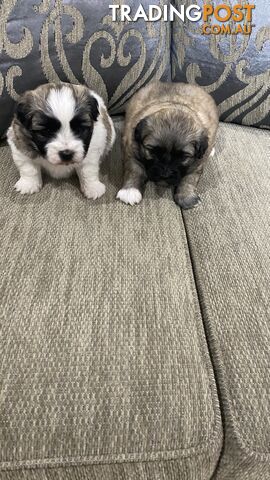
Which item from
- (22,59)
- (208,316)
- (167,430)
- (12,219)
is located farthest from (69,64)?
(167,430)

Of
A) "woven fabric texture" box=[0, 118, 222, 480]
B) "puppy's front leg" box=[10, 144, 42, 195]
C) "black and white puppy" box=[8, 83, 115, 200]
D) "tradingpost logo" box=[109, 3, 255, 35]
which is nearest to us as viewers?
"woven fabric texture" box=[0, 118, 222, 480]

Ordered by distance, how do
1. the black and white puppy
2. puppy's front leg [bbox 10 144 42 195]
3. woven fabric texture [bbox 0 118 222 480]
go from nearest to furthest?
woven fabric texture [bbox 0 118 222 480]
the black and white puppy
puppy's front leg [bbox 10 144 42 195]

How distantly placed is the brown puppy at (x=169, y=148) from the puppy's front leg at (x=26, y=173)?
0.32 metres

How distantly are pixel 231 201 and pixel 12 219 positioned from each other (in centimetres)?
79

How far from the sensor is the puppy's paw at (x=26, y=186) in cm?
142

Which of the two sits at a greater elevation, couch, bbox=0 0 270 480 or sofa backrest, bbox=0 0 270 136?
sofa backrest, bbox=0 0 270 136

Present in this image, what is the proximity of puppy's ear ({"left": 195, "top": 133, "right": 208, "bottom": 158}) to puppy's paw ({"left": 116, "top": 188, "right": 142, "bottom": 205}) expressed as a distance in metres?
0.27

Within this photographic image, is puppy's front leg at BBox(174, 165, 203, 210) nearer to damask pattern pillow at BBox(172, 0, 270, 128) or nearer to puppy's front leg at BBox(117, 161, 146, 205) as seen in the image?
puppy's front leg at BBox(117, 161, 146, 205)

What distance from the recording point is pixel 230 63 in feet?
5.51

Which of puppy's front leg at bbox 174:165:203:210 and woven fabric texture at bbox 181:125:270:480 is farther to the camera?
Answer: puppy's front leg at bbox 174:165:203:210

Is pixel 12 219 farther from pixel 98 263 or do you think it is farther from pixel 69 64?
pixel 69 64

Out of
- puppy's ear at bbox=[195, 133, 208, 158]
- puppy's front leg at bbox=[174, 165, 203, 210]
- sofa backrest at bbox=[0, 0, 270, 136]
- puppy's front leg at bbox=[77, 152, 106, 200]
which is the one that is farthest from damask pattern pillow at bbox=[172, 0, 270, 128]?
puppy's front leg at bbox=[77, 152, 106, 200]

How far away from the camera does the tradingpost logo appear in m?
1.61

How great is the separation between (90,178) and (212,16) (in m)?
0.89
